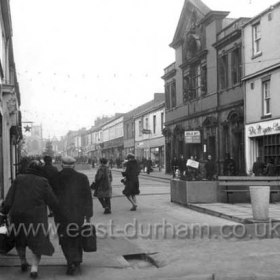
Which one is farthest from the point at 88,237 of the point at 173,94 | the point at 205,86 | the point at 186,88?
the point at 173,94

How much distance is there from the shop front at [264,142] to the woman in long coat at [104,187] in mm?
12389

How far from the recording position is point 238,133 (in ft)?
99.5

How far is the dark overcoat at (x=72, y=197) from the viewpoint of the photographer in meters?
7.14

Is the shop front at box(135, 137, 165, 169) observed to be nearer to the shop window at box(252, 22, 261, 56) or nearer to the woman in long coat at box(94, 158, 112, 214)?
the shop window at box(252, 22, 261, 56)

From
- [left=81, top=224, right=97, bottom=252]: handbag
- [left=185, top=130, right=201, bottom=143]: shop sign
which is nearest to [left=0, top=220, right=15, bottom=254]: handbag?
[left=81, top=224, right=97, bottom=252]: handbag

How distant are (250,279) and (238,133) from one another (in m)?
24.3

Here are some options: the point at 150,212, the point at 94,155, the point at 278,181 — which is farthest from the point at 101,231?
the point at 94,155

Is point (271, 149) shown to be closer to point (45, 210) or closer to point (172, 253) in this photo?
point (172, 253)

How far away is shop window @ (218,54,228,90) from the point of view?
32188 mm

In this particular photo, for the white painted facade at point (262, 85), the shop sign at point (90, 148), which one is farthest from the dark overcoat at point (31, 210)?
the shop sign at point (90, 148)

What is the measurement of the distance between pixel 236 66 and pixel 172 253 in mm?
23666

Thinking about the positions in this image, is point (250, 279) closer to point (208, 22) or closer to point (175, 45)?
point (208, 22)

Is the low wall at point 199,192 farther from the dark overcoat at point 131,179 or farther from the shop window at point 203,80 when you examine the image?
the shop window at point 203,80

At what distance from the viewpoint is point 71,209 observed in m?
7.17
